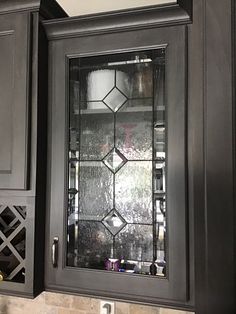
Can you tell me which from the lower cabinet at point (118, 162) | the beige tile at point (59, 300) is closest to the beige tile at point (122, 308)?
the beige tile at point (59, 300)

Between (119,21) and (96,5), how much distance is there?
52cm

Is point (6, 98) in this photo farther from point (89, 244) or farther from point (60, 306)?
point (60, 306)

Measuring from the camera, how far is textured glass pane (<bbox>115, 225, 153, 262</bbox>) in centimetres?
121

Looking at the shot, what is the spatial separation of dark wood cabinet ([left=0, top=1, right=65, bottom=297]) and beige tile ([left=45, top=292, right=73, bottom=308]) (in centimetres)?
37

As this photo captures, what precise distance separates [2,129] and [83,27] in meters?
0.48

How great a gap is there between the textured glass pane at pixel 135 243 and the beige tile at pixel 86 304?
0.47 meters

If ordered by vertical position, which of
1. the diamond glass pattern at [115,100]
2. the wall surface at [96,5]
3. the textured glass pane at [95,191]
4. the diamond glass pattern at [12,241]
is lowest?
the diamond glass pattern at [12,241]

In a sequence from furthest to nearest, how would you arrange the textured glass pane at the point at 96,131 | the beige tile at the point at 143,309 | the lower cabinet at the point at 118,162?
the beige tile at the point at 143,309 → the textured glass pane at the point at 96,131 → the lower cabinet at the point at 118,162

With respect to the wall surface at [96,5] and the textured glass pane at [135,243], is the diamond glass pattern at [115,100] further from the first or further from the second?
the wall surface at [96,5]

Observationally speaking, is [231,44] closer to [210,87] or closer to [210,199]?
[210,87]

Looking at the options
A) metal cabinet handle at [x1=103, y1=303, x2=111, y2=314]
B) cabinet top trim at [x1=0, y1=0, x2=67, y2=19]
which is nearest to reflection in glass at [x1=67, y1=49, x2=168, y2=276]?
cabinet top trim at [x1=0, y1=0, x2=67, y2=19]

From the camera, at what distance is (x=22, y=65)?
130 centimetres

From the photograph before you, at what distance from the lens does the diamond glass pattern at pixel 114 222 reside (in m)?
1.24

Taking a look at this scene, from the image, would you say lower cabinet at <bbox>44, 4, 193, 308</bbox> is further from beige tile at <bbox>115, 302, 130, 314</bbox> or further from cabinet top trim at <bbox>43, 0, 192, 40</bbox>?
beige tile at <bbox>115, 302, 130, 314</bbox>
